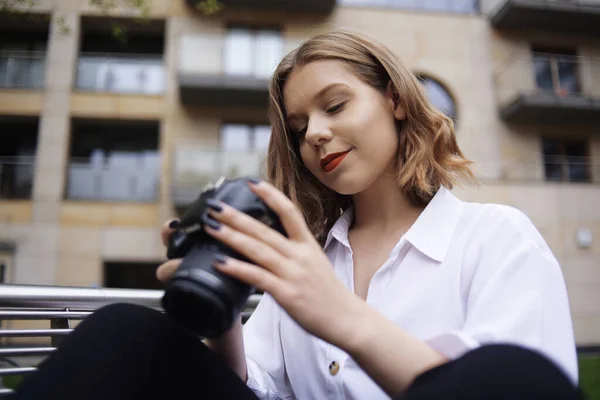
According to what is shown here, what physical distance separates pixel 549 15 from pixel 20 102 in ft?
37.6

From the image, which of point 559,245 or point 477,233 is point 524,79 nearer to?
point 559,245

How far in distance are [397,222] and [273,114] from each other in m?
0.48

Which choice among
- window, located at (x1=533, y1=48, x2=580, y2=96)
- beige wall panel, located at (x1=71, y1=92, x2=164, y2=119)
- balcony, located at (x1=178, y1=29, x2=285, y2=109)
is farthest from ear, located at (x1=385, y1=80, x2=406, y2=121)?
window, located at (x1=533, y1=48, x2=580, y2=96)

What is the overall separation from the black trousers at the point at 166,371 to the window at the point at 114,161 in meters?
8.95

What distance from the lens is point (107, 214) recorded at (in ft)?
30.6

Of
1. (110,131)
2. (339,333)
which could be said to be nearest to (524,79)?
(110,131)

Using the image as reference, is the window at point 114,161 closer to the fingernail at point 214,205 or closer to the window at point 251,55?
the window at point 251,55

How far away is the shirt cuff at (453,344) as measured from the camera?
0.72 meters

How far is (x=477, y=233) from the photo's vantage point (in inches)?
39.6

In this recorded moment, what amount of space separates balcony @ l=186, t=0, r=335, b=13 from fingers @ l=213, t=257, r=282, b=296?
33.1 ft

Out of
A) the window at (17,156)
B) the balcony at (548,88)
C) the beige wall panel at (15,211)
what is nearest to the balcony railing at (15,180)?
the window at (17,156)

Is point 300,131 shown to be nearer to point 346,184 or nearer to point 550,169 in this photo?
point 346,184

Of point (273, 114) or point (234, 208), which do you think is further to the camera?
point (273, 114)

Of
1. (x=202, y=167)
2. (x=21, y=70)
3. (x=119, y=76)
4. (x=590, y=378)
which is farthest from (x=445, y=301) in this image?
(x=21, y=70)
